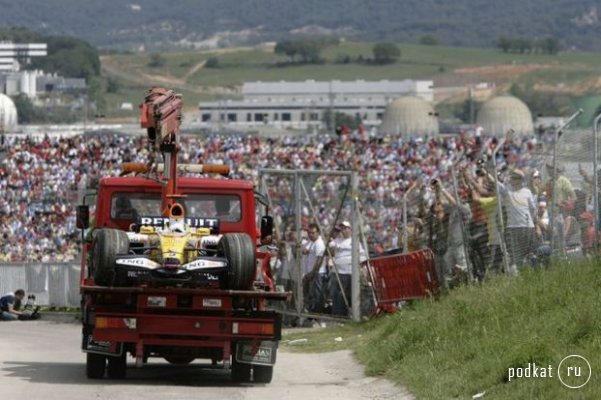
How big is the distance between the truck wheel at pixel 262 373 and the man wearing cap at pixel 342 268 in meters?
7.84

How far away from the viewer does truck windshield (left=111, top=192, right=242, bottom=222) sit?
1956 cm

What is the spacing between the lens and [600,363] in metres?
14.4

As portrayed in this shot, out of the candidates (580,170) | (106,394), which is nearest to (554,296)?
(580,170)

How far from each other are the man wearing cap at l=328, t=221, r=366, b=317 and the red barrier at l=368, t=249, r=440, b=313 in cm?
126

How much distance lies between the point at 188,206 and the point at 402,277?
17.1 feet

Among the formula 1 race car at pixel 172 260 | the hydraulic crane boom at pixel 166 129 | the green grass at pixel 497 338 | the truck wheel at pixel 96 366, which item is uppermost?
the hydraulic crane boom at pixel 166 129

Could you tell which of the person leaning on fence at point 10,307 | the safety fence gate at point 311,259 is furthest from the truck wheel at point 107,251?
the person leaning on fence at point 10,307

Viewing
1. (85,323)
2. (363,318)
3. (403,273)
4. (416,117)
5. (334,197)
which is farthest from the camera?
(416,117)

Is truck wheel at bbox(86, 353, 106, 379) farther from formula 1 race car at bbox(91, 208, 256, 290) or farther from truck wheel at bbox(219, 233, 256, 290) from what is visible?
truck wheel at bbox(219, 233, 256, 290)

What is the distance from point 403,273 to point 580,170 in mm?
4366

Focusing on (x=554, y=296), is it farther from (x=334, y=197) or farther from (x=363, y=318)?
(x=334, y=197)

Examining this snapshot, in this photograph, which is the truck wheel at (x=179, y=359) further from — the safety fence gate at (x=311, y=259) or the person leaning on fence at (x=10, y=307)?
the person leaning on fence at (x=10, y=307)

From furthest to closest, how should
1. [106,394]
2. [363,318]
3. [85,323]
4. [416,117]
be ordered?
[416,117] < [363,318] < [85,323] < [106,394]

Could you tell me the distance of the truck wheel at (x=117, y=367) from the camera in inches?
729
